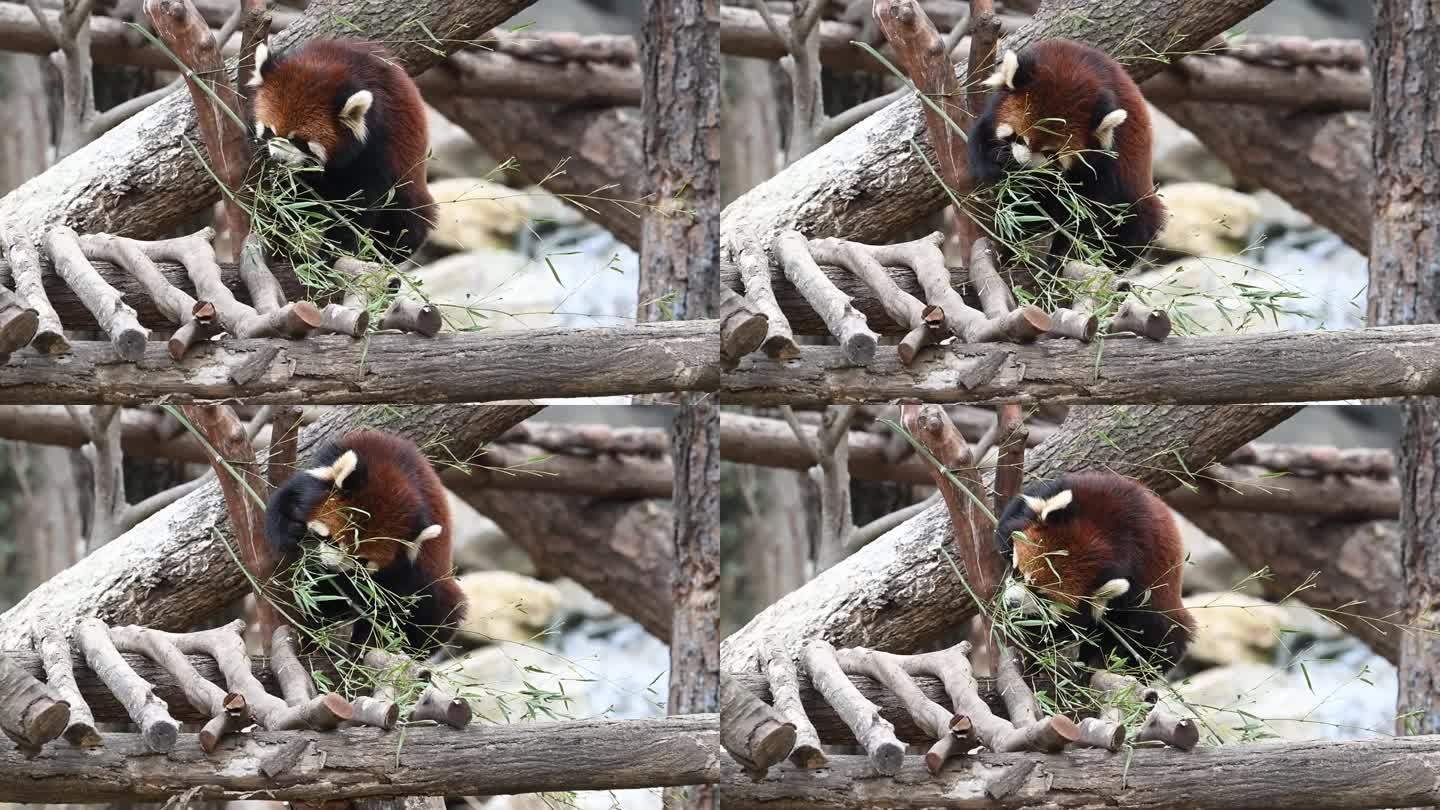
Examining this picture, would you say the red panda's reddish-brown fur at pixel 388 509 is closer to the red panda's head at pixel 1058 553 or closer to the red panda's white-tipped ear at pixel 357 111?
the red panda's white-tipped ear at pixel 357 111

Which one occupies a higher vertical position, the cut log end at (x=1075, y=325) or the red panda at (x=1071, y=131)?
the red panda at (x=1071, y=131)

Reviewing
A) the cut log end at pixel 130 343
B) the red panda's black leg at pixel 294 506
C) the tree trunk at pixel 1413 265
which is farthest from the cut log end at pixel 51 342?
the tree trunk at pixel 1413 265

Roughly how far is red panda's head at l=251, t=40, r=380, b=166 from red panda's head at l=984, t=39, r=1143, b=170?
1576 mm

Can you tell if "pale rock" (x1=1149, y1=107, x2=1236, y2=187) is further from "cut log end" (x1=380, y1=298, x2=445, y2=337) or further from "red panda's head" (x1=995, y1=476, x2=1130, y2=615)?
"cut log end" (x1=380, y1=298, x2=445, y2=337)

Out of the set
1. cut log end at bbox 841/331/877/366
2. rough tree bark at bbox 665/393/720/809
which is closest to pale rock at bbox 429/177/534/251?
rough tree bark at bbox 665/393/720/809

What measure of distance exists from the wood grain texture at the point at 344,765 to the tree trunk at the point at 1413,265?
3.06 metres

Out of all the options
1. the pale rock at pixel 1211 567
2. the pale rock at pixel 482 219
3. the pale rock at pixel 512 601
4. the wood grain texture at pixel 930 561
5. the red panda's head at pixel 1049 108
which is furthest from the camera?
the pale rock at pixel 1211 567

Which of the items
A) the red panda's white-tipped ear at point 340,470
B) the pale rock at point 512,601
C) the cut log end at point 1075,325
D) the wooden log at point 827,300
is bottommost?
the pale rock at point 512,601

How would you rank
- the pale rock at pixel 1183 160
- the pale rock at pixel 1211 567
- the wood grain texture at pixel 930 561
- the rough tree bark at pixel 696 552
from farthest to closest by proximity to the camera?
1. the pale rock at pixel 1183 160
2. the pale rock at pixel 1211 567
3. the wood grain texture at pixel 930 561
4. the rough tree bark at pixel 696 552

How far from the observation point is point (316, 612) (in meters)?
3.86

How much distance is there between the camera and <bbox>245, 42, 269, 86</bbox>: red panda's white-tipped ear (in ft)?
12.1

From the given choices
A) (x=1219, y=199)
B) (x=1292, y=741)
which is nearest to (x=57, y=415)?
(x=1292, y=741)

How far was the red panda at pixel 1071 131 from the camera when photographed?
3.72m

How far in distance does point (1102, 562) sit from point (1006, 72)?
1.23 m
